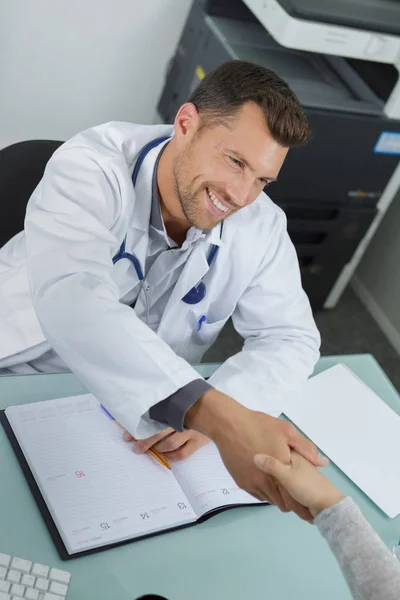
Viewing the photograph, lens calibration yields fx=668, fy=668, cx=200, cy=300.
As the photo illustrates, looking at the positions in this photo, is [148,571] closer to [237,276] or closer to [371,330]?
[237,276]

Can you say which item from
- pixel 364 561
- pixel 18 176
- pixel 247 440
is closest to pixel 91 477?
pixel 247 440

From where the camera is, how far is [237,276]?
1312 millimetres

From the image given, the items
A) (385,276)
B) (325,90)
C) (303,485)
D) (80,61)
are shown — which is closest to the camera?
(303,485)

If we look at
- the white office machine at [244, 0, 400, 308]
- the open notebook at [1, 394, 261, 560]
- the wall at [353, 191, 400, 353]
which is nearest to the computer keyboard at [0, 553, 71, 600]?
the open notebook at [1, 394, 261, 560]

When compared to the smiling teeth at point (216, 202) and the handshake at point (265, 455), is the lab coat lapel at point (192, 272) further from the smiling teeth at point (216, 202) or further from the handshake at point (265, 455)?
the handshake at point (265, 455)

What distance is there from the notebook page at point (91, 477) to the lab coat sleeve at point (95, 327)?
0.09 meters

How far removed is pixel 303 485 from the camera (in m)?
0.82

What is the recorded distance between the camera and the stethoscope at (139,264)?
1.19 meters

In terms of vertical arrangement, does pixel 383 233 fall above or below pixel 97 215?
below

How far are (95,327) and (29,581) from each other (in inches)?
12.6

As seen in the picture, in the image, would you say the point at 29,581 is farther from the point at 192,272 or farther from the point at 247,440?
the point at 192,272

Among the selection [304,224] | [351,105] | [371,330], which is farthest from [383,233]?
[351,105]

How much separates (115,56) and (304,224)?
0.90 m

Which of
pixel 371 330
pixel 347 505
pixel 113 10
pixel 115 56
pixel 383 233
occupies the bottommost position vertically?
pixel 371 330
